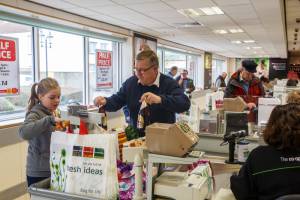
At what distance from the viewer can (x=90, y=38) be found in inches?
236

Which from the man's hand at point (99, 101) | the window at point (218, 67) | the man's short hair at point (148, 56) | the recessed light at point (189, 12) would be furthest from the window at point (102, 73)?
the window at point (218, 67)

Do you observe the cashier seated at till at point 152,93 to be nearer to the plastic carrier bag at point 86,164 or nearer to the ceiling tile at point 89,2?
the plastic carrier bag at point 86,164

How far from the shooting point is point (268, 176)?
1565 mm

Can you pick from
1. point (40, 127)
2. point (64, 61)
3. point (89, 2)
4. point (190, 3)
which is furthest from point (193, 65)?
point (40, 127)

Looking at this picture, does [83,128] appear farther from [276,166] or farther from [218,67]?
[218,67]

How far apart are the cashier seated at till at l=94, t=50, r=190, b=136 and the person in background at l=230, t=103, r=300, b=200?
1.94 ft

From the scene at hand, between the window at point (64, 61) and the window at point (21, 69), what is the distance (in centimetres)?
23

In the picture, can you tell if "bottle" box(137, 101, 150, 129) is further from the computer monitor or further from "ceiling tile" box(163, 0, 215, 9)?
"ceiling tile" box(163, 0, 215, 9)

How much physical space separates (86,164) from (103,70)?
16.4 feet

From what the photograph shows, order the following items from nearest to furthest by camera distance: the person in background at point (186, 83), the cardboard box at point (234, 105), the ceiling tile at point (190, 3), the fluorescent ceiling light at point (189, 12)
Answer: the cardboard box at point (234, 105)
the ceiling tile at point (190, 3)
the fluorescent ceiling light at point (189, 12)
the person in background at point (186, 83)

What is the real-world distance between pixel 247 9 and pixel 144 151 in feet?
12.7

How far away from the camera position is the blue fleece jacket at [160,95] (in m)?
2.09

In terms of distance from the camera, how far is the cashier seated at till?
208cm

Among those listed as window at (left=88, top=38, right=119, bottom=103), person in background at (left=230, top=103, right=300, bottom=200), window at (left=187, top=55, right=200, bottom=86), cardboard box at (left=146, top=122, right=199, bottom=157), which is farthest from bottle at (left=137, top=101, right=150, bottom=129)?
window at (left=187, top=55, right=200, bottom=86)
